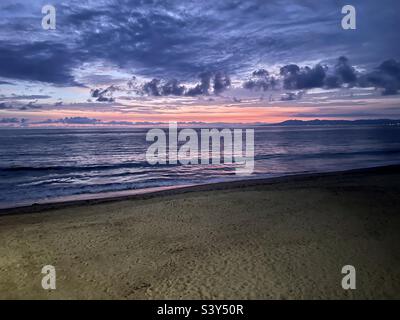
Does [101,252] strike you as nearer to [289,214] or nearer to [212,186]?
[289,214]

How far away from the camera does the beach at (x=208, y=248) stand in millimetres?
7844

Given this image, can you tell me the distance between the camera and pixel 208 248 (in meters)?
10.4

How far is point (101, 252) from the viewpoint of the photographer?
10273 millimetres

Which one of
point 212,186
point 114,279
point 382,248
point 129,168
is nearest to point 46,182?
point 129,168

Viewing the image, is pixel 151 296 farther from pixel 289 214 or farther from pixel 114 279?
pixel 289 214

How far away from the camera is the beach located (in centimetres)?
784

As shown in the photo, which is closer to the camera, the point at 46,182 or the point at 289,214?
the point at 289,214
